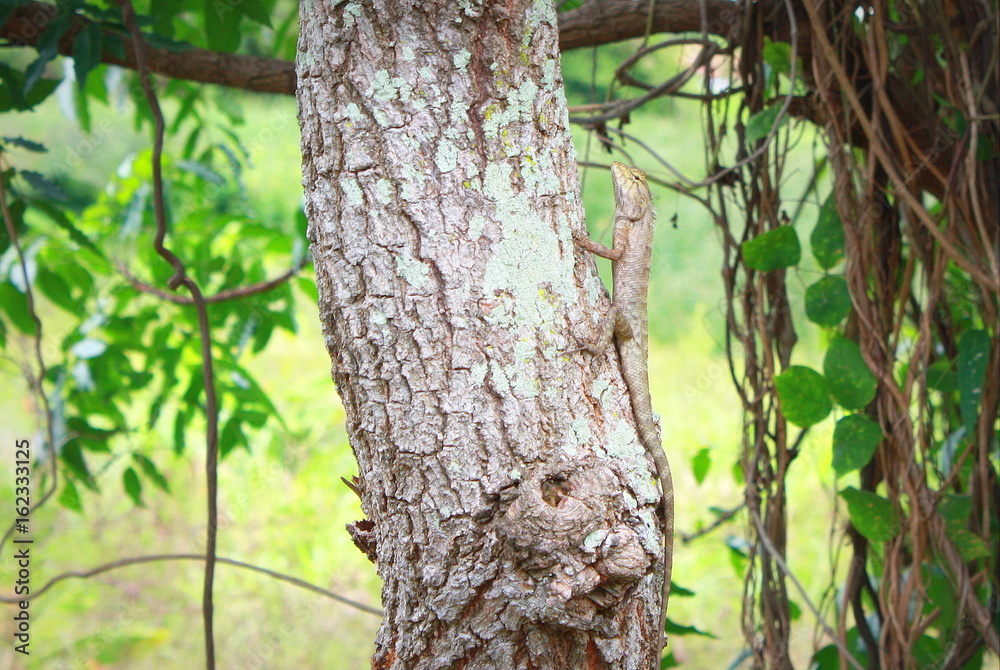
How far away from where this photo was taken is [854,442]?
1.93 meters

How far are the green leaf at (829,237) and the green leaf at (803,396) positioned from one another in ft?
1.24

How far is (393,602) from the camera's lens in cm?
136

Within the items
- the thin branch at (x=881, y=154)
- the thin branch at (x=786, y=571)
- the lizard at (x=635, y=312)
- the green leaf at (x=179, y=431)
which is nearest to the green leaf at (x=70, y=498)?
the green leaf at (x=179, y=431)

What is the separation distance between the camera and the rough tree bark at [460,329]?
4.08ft

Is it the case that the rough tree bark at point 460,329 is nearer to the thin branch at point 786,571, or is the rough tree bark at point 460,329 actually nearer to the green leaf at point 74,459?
the thin branch at point 786,571

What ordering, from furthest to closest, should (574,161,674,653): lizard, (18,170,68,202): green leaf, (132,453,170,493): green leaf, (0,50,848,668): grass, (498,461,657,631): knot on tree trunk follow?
(0,50,848,668): grass
(132,453,170,493): green leaf
(18,170,68,202): green leaf
(574,161,674,653): lizard
(498,461,657,631): knot on tree trunk

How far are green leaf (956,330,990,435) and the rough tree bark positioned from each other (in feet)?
3.73

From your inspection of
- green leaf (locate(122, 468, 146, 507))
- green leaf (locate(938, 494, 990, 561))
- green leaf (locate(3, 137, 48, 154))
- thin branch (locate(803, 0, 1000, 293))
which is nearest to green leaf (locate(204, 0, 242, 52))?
green leaf (locate(3, 137, 48, 154))

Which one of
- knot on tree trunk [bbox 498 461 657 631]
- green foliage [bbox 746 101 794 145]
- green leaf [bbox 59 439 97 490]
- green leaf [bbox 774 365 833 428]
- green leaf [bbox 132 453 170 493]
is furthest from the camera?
green leaf [bbox 132 453 170 493]

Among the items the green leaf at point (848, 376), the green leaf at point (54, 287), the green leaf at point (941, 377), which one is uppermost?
the green leaf at point (54, 287)

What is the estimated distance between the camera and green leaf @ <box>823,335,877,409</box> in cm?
191

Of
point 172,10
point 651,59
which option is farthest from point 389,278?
point 651,59

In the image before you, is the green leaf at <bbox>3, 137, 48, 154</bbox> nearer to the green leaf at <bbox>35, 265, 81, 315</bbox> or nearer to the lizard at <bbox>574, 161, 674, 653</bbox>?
the green leaf at <bbox>35, 265, 81, 315</bbox>

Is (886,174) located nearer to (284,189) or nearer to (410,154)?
(410,154)
